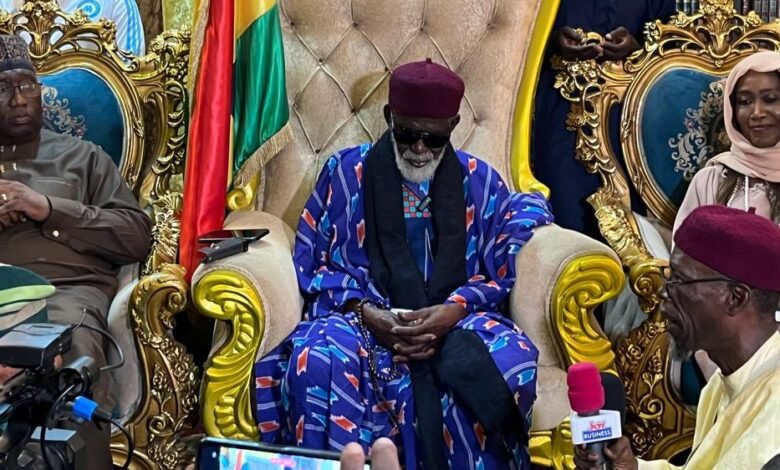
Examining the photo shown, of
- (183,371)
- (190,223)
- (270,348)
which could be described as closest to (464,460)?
(270,348)

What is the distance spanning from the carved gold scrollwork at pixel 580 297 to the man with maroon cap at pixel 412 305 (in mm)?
125

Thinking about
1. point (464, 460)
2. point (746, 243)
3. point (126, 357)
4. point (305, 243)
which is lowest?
point (464, 460)

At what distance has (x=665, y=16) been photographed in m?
4.75

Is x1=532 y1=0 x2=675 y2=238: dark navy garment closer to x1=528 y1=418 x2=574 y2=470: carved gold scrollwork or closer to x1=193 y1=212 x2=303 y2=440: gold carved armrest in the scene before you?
x1=528 y1=418 x2=574 y2=470: carved gold scrollwork

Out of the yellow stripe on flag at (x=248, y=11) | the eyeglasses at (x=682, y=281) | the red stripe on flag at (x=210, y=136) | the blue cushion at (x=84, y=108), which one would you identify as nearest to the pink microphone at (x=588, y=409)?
the eyeglasses at (x=682, y=281)

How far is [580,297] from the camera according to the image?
361 centimetres

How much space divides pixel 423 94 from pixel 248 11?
812 millimetres

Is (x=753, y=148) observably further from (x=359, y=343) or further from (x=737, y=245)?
(x=737, y=245)

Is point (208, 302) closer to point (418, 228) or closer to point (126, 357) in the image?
point (126, 357)

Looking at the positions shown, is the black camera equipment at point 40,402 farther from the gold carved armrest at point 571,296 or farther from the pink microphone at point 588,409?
the gold carved armrest at point 571,296

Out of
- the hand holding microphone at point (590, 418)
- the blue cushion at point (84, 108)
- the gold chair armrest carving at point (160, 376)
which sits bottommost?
the gold chair armrest carving at point (160, 376)

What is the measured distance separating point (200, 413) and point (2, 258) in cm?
76

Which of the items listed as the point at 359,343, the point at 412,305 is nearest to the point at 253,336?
the point at 359,343

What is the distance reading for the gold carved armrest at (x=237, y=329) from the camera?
11.5ft
